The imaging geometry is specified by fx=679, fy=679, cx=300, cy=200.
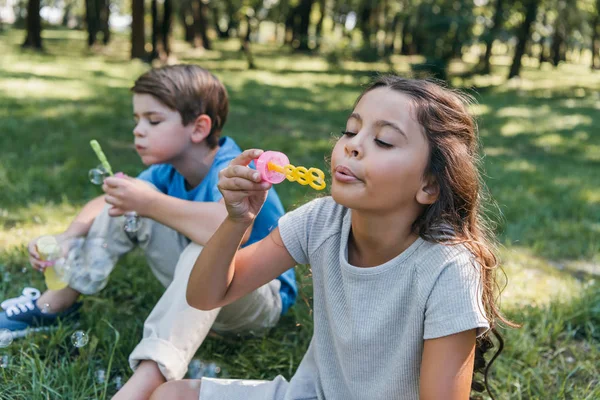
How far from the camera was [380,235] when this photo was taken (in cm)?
148

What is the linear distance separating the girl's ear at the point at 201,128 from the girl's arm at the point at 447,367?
1177 mm

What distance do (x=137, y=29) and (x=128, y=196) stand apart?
13.3 meters

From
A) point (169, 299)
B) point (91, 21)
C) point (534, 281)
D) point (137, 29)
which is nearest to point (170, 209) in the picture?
point (169, 299)

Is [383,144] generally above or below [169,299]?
above

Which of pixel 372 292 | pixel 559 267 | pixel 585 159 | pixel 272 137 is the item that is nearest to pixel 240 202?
pixel 372 292

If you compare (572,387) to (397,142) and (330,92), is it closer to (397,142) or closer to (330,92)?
(397,142)

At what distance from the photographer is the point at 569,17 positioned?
1658cm

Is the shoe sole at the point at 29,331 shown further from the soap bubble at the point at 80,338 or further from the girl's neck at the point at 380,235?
the girl's neck at the point at 380,235

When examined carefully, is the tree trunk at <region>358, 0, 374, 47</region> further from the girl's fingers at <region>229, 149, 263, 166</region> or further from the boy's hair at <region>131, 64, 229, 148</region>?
the girl's fingers at <region>229, 149, 263, 166</region>

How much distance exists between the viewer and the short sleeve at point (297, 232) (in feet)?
5.27

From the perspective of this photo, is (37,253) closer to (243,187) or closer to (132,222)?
(132,222)

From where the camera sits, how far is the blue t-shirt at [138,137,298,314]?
2.10 metres

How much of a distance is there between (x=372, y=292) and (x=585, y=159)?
5.97m

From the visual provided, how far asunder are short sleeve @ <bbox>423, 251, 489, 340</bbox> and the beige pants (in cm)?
71
